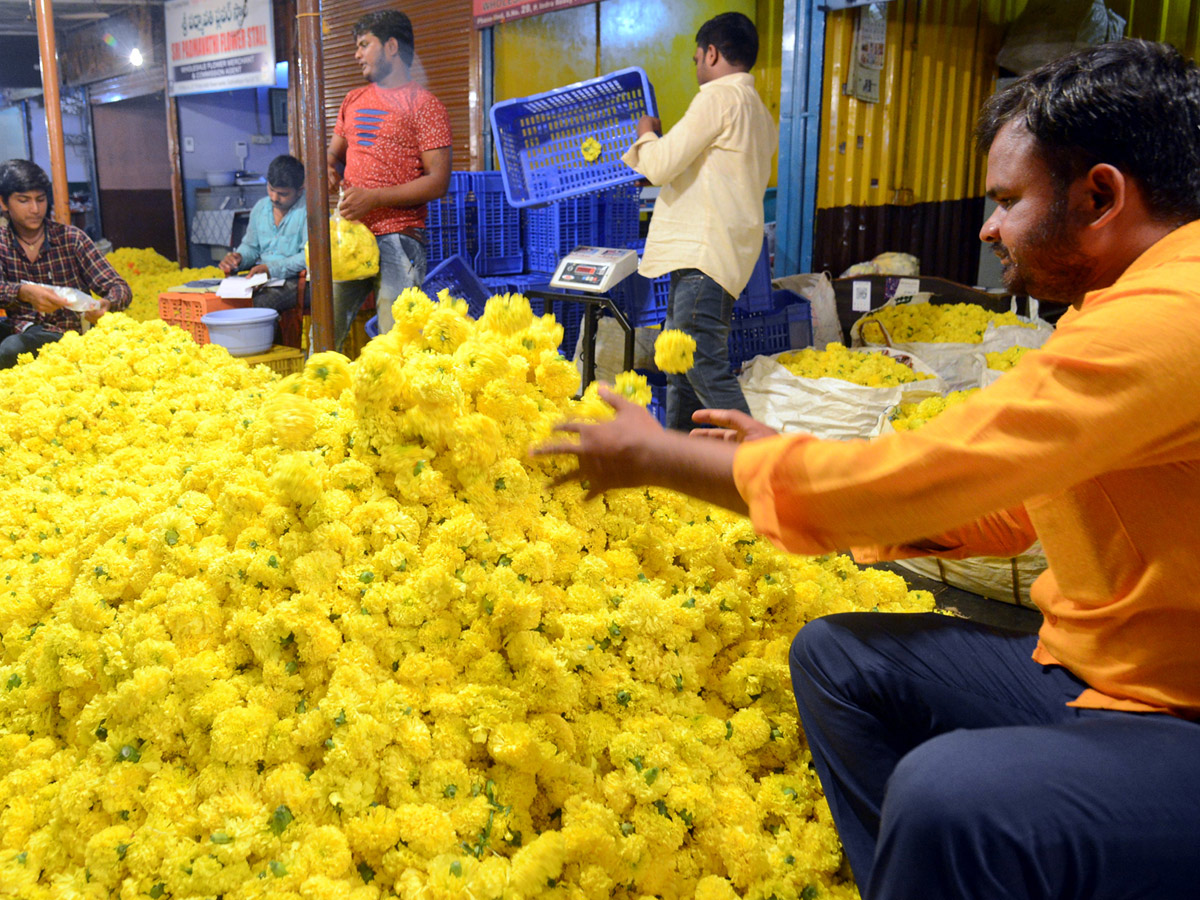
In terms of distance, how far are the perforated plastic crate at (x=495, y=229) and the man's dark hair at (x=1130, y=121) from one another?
14.1ft

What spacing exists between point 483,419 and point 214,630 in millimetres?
714

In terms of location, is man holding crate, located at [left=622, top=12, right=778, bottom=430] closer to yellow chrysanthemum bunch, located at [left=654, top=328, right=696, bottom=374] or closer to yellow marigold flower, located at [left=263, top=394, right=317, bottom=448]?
yellow chrysanthemum bunch, located at [left=654, top=328, right=696, bottom=374]

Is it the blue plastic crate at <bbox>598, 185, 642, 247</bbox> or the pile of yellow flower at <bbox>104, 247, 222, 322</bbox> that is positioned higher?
the blue plastic crate at <bbox>598, 185, 642, 247</bbox>

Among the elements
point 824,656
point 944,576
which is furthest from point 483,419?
point 944,576

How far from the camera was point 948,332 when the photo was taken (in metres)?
5.32

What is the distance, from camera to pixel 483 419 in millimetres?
2000

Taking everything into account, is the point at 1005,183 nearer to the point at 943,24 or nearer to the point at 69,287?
the point at 69,287

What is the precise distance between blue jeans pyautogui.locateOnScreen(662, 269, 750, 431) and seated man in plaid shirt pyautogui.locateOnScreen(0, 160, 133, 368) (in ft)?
10.9

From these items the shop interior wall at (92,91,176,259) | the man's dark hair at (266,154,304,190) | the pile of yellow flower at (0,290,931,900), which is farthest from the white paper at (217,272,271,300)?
the shop interior wall at (92,91,176,259)

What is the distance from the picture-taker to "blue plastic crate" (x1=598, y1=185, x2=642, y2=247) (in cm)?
530

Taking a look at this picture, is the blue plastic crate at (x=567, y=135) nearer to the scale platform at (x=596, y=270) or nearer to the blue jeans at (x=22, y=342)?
the scale platform at (x=596, y=270)

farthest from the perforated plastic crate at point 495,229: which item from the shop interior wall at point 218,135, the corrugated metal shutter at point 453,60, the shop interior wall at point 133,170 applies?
the shop interior wall at point 133,170

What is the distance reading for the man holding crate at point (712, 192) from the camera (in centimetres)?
397

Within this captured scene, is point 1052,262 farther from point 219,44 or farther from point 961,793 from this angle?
point 219,44
